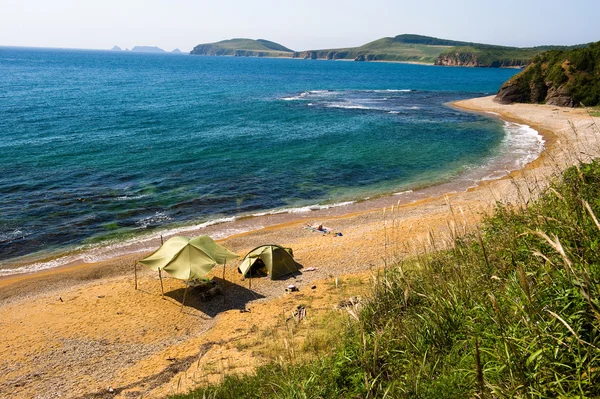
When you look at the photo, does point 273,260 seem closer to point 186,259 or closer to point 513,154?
point 186,259

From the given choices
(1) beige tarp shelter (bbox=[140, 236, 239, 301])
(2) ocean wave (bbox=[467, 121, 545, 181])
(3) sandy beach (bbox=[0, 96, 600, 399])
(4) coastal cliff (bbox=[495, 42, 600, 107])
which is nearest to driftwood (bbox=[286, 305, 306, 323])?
(3) sandy beach (bbox=[0, 96, 600, 399])

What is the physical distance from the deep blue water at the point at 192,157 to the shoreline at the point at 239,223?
0.80 meters

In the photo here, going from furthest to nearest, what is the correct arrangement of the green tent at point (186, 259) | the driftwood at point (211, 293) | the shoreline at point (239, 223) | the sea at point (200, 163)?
the sea at point (200, 163)
the shoreline at point (239, 223)
the driftwood at point (211, 293)
the green tent at point (186, 259)

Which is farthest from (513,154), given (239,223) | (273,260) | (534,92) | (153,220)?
(534,92)

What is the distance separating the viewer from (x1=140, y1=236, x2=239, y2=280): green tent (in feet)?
54.9

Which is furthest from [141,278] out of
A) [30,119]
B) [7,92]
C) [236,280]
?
[7,92]

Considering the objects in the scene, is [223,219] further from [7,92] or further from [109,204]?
[7,92]

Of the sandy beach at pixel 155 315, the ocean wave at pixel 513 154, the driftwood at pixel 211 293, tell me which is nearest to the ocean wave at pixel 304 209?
the sandy beach at pixel 155 315

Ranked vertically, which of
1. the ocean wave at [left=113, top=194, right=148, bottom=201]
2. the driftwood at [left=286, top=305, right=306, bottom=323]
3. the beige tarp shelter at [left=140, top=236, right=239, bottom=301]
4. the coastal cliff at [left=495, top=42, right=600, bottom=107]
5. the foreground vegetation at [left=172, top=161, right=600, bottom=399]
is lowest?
the ocean wave at [left=113, top=194, right=148, bottom=201]

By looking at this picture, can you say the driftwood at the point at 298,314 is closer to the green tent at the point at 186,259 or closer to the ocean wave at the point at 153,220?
the green tent at the point at 186,259

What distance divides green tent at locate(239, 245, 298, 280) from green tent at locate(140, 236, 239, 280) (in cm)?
182

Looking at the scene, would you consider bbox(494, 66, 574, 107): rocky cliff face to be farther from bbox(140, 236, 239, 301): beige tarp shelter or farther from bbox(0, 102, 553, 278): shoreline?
bbox(140, 236, 239, 301): beige tarp shelter

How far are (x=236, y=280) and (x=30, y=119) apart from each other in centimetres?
4535

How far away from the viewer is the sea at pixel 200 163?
25109 mm
